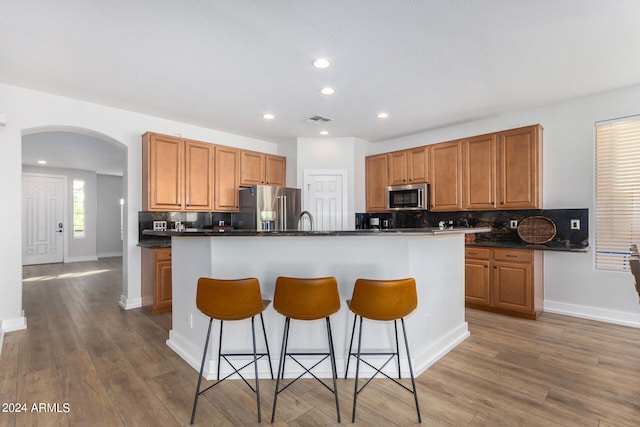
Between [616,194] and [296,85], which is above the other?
[296,85]

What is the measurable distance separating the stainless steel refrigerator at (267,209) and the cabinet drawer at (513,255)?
2961 mm

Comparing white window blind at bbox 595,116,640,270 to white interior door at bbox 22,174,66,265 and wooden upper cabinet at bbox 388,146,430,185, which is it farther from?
white interior door at bbox 22,174,66,265

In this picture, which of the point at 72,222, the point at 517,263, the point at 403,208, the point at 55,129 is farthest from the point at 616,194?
the point at 72,222

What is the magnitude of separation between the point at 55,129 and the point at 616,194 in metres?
6.62

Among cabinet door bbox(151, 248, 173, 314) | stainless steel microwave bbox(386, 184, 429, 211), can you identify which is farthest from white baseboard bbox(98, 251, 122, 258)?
stainless steel microwave bbox(386, 184, 429, 211)

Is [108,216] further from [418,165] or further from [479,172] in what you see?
[479,172]

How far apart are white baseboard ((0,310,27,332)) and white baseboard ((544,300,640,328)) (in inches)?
241

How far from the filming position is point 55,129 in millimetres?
3742

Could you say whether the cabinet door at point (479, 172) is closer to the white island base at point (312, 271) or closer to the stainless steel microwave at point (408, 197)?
the stainless steel microwave at point (408, 197)

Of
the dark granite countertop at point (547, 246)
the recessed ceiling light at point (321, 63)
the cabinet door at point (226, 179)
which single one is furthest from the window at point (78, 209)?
the dark granite countertop at point (547, 246)

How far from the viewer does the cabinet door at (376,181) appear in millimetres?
5383

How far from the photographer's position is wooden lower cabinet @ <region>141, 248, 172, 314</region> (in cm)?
393

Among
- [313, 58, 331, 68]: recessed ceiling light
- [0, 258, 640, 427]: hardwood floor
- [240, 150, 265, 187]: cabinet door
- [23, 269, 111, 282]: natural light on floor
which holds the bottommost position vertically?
[23, 269, 111, 282]: natural light on floor

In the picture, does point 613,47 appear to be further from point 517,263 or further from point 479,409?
point 479,409
